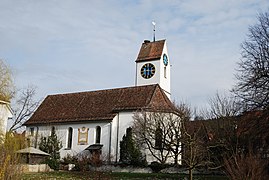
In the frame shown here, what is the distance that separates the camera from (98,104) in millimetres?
46375

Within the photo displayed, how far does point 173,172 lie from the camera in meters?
35.3

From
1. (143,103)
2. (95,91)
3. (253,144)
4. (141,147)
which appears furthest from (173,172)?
(95,91)

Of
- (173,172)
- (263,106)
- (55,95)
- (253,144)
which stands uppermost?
(55,95)

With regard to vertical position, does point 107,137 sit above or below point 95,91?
below

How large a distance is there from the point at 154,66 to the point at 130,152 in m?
20.4

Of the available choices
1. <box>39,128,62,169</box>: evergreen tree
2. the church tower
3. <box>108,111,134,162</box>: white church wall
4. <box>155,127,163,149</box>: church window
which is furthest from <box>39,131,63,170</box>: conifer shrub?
the church tower

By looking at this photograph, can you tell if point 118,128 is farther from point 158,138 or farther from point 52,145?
point 52,145

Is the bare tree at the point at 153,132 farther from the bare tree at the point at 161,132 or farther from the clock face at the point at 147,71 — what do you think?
the clock face at the point at 147,71

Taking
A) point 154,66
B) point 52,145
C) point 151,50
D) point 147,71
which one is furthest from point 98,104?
point 151,50

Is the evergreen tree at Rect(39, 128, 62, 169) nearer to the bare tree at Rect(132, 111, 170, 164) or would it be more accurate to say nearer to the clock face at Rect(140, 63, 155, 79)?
the bare tree at Rect(132, 111, 170, 164)

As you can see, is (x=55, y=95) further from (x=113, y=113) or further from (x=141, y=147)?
(x=141, y=147)

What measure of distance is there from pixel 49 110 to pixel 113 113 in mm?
11286

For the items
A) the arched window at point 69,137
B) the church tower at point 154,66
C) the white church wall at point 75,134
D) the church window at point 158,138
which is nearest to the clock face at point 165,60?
the church tower at point 154,66

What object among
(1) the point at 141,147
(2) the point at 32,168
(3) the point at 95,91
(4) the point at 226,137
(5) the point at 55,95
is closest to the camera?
(2) the point at 32,168
